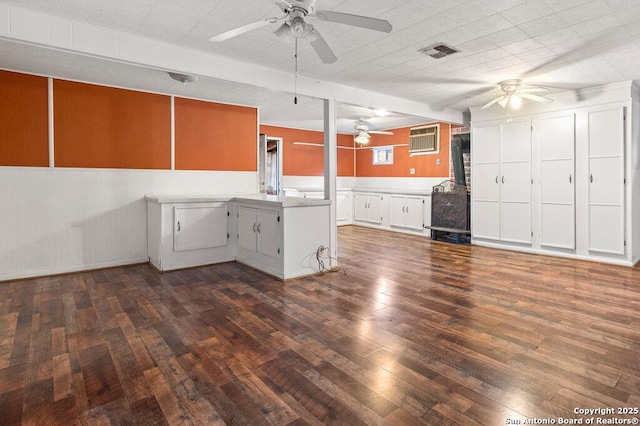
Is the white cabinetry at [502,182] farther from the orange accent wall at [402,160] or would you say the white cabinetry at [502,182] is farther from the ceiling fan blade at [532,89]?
the orange accent wall at [402,160]

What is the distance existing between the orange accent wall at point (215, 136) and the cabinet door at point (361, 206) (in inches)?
145

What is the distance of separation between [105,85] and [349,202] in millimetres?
6100

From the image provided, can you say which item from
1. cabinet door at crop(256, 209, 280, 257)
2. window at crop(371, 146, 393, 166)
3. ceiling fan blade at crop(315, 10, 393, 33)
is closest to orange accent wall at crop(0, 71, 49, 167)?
cabinet door at crop(256, 209, 280, 257)

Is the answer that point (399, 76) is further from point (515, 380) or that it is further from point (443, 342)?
point (515, 380)

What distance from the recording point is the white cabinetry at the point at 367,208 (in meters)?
8.75

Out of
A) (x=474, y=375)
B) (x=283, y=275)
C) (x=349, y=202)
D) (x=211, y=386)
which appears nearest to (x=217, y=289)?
(x=283, y=275)

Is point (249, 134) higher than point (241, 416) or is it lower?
higher

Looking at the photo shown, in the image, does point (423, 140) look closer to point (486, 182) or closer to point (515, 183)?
point (486, 182)

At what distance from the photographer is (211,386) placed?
203 cm

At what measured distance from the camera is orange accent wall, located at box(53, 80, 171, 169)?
15.0ft

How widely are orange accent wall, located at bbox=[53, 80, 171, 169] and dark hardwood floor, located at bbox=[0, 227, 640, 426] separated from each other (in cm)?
163

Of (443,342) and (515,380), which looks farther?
(443,342)

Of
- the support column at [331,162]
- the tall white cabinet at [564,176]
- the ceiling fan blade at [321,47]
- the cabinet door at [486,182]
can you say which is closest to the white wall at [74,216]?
the support column at [331,162]

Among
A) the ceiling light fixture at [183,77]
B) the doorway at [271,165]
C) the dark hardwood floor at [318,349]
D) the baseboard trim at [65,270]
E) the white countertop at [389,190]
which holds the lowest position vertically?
the dark hardwood floor at [318,349]
